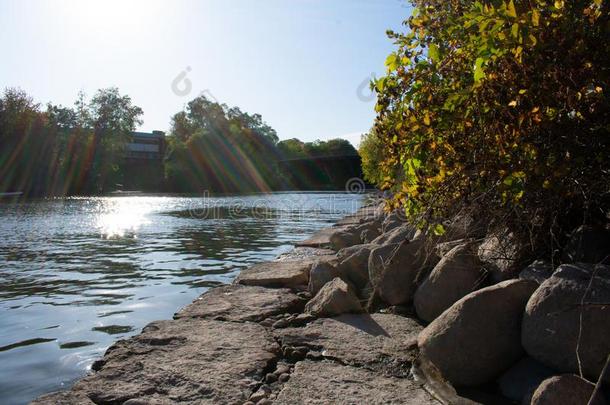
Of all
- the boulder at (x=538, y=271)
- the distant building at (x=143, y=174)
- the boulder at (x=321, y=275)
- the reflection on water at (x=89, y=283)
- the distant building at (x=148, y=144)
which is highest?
the distant building at (x=148, y=144)

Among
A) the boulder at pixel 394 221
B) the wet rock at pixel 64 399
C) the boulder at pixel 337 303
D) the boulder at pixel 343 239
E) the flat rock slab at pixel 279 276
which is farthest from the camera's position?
→ the boulder at pixel 343 239

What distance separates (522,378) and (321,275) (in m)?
2.54

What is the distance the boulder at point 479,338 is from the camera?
303 centimetres

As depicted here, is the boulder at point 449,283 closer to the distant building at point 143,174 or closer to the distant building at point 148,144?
the distant building at point 143,174

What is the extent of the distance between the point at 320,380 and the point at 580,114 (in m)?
2.22

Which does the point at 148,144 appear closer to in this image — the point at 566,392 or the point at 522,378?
the point at 522,378

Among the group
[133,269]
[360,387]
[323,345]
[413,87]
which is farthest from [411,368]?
[133,269]

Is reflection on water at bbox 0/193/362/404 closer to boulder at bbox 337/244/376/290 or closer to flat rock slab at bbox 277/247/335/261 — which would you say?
flat rock slab at bbox 277/247/335/261

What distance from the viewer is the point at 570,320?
A: 2771 mm

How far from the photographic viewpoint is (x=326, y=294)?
181 inches

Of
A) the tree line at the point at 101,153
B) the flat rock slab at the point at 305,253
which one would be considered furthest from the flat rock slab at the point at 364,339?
the tree line at the point at 101,153

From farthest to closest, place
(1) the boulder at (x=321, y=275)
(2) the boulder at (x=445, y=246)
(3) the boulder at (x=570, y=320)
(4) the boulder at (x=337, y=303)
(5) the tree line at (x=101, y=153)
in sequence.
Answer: (5) the tree line at (x=101, y=153), (1) the boulder at (x=321, y=275), (2) the boulder at (x=445, y=246), (4) the boulder at (x=337, y=303), (3) the boulder at (x=570, y=320)

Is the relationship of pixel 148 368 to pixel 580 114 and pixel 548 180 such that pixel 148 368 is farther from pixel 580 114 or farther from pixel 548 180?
pixel 580 114

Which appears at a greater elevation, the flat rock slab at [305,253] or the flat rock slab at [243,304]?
the flat rock slab at [305,253]
